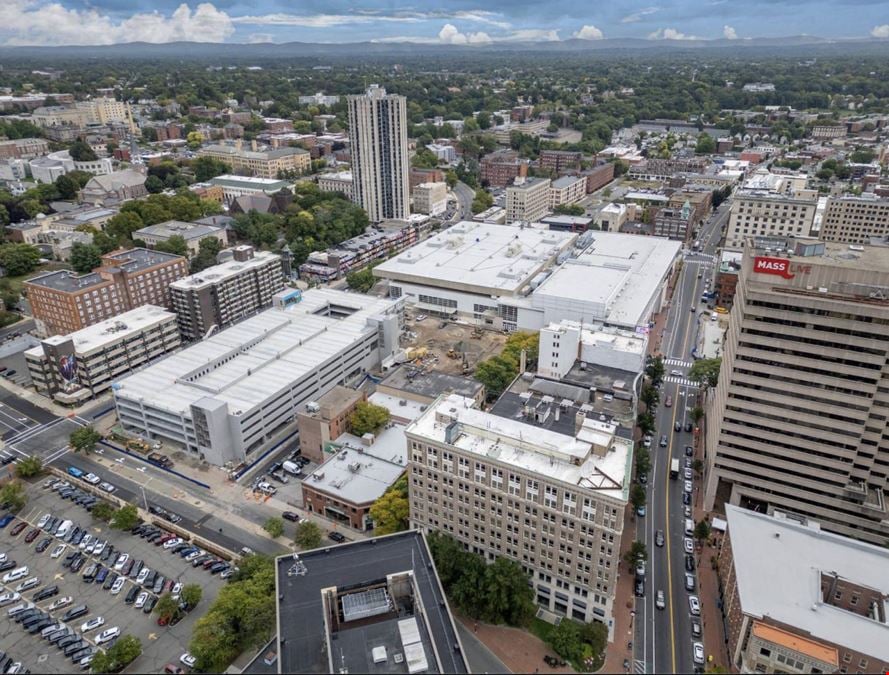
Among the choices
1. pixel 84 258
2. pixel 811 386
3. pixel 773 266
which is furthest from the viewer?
pixel 84 258

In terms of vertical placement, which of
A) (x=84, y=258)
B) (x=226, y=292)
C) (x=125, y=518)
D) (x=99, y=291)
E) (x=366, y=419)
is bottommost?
(x=125, y=518)

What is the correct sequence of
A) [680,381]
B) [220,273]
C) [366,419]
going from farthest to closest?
[220,273], [680,381], [366,419]

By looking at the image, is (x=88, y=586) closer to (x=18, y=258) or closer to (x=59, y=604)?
(x=59, y=604)

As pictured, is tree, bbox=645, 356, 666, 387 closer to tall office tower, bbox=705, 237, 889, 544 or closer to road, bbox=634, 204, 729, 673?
road, bbox=634, 204, 729, 673

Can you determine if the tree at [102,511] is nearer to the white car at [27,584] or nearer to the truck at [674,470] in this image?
the white car at [27,584]

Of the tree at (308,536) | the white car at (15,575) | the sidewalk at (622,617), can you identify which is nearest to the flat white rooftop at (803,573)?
the sidewalk at (622,617)

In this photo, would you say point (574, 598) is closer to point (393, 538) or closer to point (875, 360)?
point (393, 538)

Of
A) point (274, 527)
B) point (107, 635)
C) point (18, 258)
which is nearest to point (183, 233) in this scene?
point (18, 258)
